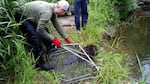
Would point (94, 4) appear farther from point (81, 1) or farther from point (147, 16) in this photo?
point (147, 16)

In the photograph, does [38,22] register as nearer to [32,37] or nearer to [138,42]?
[32,37]

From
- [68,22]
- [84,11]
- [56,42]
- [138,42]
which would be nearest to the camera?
[56,42]

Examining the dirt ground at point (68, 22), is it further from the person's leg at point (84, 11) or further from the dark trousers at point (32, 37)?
the dark trousers at point (32, 37)

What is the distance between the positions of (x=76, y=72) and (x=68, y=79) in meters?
0.33

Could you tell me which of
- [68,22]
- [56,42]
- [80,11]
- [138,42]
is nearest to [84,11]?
[80,11]

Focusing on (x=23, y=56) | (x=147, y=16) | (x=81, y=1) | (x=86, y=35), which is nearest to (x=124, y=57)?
(x=86, y=35)

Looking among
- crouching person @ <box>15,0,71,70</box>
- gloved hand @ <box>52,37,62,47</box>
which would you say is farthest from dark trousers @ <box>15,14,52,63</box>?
gloved hand @ <box>52,37,62,47</box>

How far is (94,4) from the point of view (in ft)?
29.2

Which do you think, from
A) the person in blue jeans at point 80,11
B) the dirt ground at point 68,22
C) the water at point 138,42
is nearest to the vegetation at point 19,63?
the water at point 138,42

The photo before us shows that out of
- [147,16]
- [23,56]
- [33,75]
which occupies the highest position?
[23,56]

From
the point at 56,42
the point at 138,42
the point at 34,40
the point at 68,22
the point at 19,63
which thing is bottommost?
the point at 138,42

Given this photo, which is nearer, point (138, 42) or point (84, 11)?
point (84, 11)

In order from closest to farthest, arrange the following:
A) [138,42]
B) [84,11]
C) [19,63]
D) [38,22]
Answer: [19,63]
[38,22]
[84,11]
[138,42]

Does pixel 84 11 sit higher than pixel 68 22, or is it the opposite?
pixel 84 11
